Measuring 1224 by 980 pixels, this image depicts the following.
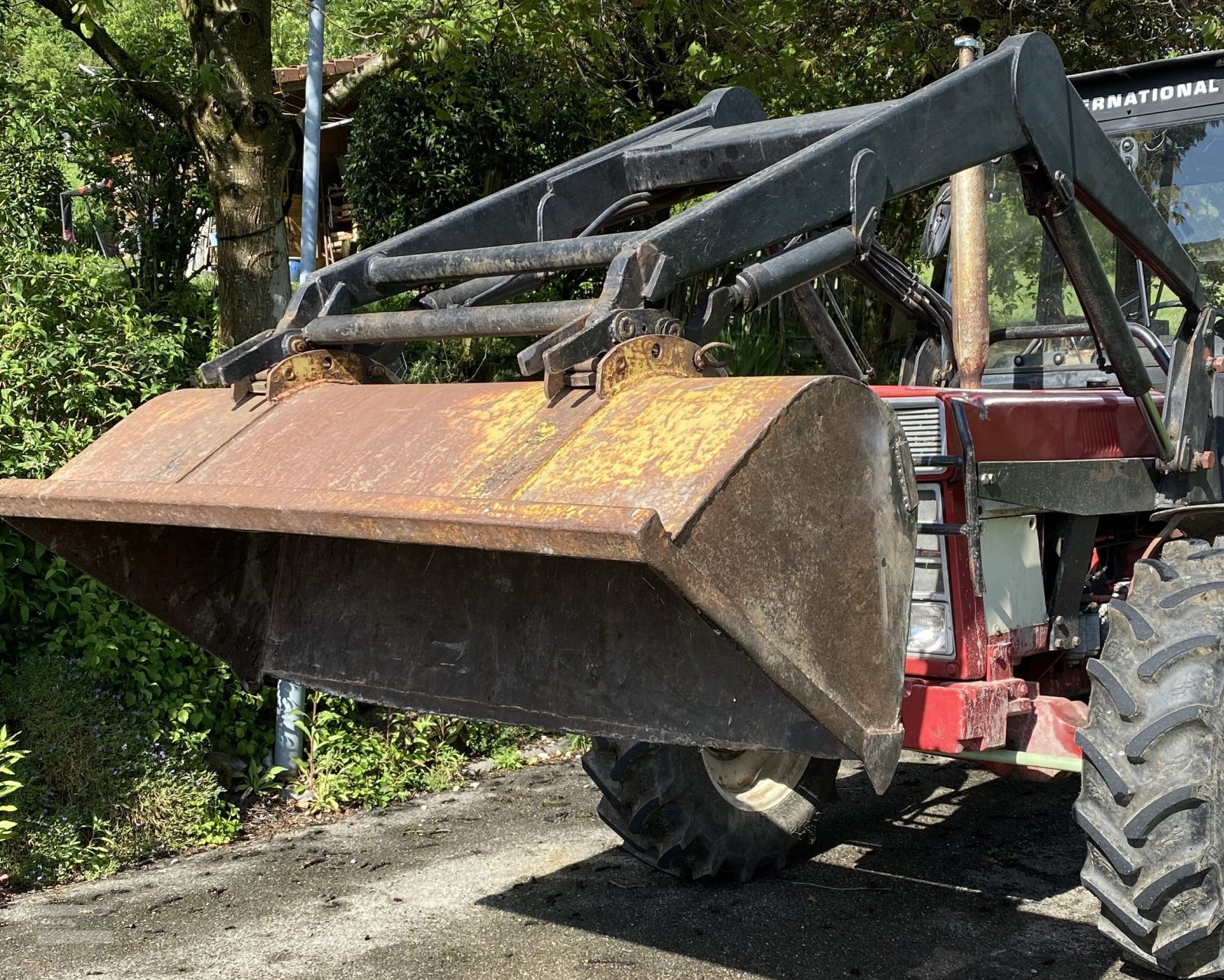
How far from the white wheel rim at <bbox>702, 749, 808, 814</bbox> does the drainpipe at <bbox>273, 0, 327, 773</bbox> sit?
2.21 metres

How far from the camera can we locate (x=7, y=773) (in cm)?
528

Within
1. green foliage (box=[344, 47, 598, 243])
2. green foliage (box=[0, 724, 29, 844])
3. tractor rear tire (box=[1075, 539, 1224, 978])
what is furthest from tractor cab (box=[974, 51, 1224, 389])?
green foliage (box=[344, 47, 598, 243])

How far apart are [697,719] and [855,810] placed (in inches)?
117

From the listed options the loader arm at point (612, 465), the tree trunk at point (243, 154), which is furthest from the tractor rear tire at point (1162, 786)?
the tree trunk at point (243, 154)

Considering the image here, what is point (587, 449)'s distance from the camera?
9.39 ft

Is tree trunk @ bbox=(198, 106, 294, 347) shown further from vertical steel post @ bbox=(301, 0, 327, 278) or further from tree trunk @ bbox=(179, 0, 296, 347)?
vertical steel post @ bbox=(301, 0, 327, 278)

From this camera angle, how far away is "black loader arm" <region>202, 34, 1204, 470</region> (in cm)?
318

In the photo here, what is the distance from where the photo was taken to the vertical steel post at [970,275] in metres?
5.34

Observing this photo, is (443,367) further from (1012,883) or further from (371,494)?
(371,494)

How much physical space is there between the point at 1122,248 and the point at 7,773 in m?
4.61

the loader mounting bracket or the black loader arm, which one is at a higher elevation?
the black loader arm

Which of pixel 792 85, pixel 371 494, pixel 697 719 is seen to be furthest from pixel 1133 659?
pixel 792 85

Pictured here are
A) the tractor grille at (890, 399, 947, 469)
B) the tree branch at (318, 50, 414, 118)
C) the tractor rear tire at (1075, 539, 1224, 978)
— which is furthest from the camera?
the tree branch at (318, 50, 414, 118)

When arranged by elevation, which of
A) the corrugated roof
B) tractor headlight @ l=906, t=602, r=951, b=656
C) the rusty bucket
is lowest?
tractor headlight @ l=906, t=602, r=951, b=656
